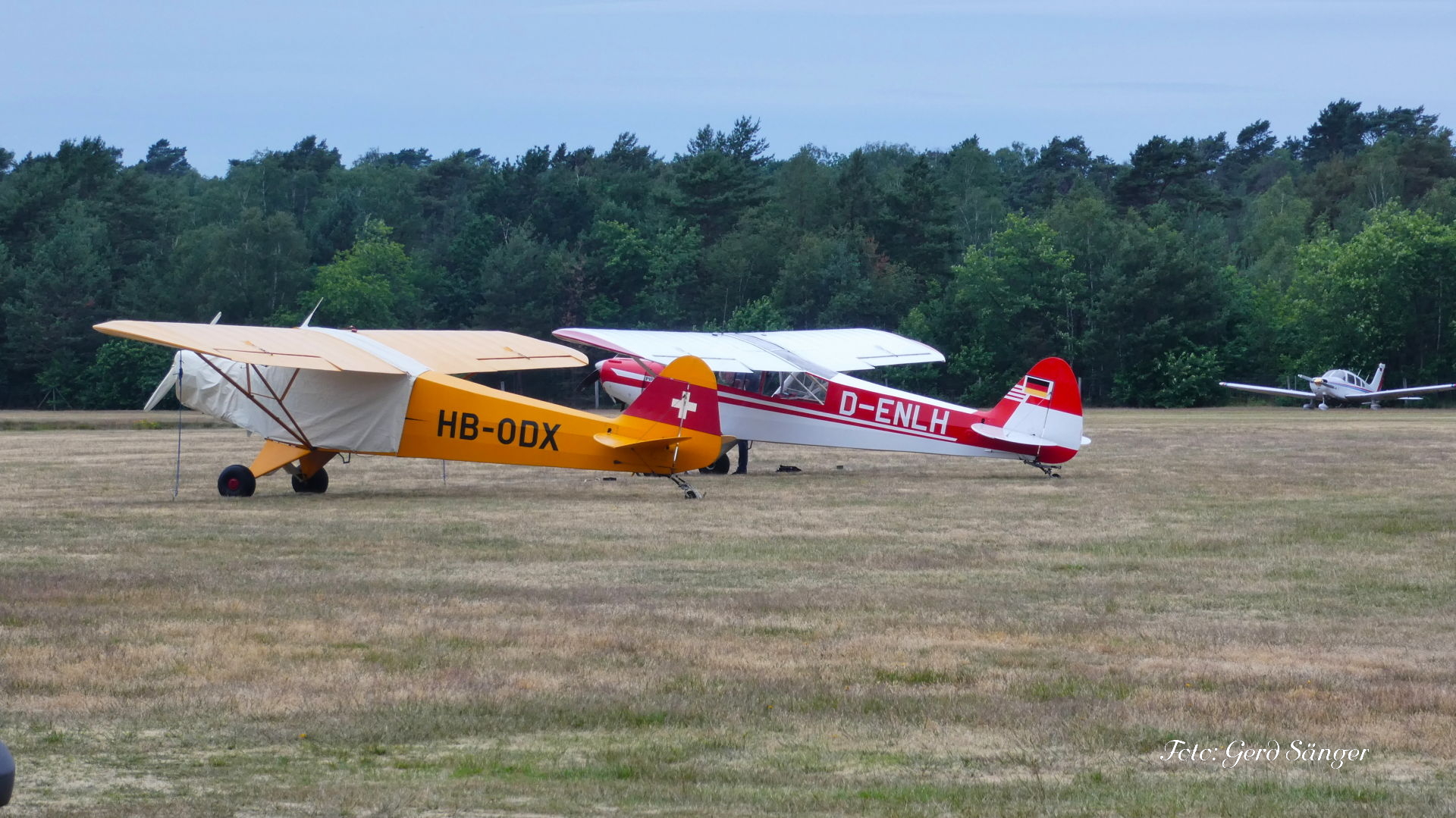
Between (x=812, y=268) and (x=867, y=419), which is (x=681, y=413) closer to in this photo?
(x=867, y=419)

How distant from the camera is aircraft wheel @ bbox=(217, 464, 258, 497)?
15.4m

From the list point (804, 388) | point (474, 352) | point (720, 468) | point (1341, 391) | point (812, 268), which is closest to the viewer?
point (474, 352)

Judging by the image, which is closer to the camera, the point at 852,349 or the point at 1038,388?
the point at 1038,388

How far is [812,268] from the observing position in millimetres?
54000

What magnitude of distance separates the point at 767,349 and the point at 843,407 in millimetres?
1585

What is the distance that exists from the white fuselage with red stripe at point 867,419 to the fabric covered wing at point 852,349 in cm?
86

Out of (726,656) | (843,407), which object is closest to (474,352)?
(843,407)

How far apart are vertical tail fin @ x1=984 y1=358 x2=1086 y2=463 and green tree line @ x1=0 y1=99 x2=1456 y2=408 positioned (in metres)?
32.8

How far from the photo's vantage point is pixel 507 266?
2115 inches

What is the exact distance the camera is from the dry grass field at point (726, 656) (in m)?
4.98

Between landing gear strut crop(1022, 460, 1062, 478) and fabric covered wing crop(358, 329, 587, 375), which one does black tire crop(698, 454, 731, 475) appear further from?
landing gear strut crop(1022, 460, 1062, 478)

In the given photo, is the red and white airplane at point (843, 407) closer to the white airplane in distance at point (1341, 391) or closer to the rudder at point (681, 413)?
the rudder at point (681, 413)

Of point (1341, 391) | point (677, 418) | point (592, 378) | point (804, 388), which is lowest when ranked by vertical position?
point (677, 418)

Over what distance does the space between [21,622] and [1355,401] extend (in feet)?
144
